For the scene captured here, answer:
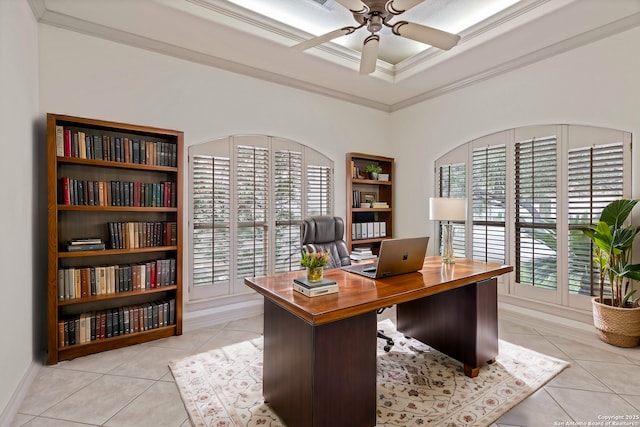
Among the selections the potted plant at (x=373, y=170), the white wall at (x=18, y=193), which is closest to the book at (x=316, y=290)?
the white wall at (x=18, y=193)

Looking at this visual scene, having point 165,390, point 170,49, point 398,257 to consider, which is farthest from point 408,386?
point 170,49

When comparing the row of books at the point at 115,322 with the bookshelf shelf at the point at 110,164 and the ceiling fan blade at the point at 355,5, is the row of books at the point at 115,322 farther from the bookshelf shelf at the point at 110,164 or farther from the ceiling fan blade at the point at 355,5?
the ceiling fan blade at the point at 355,5

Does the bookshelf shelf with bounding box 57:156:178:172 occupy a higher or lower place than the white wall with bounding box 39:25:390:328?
lower

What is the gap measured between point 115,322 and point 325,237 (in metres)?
1.99

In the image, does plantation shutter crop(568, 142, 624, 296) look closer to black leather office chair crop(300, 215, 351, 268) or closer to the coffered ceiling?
the coffered ceiling

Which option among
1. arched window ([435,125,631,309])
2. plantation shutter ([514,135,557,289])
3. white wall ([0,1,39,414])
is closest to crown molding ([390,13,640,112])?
arched window ([435,125,631,309])

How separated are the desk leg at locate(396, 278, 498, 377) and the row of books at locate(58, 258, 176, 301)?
232cm

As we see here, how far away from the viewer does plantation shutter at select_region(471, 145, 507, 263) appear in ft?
11.5

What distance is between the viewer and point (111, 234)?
2.68 m

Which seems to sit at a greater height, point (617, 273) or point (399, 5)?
point (399, 5)

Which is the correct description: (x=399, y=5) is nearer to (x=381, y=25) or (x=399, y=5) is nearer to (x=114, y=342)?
(x=381, y=25)

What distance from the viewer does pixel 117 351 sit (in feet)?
8.68

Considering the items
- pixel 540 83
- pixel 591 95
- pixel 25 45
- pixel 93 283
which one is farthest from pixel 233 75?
pixel 591 95

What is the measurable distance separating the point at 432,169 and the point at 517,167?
1.06 meters
